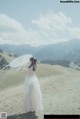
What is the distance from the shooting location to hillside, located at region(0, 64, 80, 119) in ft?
17.9

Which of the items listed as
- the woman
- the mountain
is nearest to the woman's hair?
the woman


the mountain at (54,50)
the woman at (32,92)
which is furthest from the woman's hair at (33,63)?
the mountain at (54,50)

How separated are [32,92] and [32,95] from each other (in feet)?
0.14

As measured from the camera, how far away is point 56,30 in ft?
18.4

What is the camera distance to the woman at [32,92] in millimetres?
5363

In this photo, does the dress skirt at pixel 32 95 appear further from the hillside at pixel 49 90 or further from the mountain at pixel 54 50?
the mountain at pixel 54 50

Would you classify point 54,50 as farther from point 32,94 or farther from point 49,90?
point 32,94

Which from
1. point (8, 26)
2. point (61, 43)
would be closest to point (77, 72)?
point (61, 43)

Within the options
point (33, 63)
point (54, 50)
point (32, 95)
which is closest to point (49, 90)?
point (32, 95)

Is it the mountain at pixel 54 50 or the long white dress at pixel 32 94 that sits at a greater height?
the mountain at pixel 54 50

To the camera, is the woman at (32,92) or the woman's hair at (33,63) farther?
the woman's hair at (33,63)

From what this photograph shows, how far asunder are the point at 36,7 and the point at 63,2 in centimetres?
41

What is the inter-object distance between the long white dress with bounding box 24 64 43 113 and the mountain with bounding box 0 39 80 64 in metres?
0.30

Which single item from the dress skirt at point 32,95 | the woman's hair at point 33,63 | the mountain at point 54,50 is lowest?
the dress skirt at point 32,95
